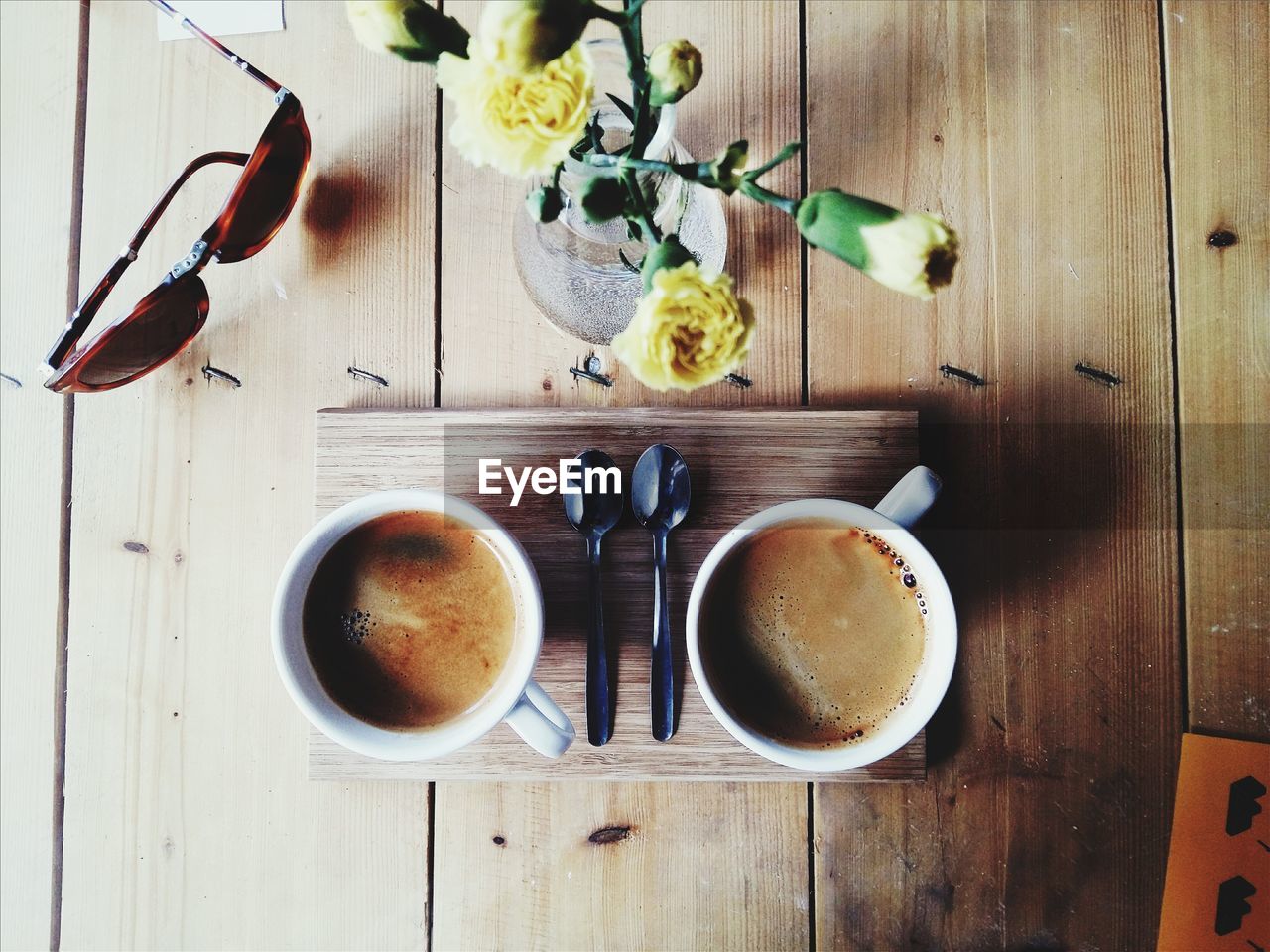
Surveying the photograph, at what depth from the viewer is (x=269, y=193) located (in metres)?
0.77

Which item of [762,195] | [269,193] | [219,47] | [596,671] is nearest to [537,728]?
[596,671]

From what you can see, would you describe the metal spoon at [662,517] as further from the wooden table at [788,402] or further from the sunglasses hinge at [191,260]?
the sunglasses hinge at [191,260]

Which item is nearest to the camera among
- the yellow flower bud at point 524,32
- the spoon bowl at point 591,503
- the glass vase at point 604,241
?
the yellow flower bud at point 524,32

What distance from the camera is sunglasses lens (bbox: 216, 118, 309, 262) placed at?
757 millimetres

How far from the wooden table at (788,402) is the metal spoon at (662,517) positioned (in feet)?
0.26

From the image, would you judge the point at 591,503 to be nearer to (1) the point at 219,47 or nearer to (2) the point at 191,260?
(2) the point at 191,260

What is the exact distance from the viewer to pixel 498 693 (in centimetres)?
68

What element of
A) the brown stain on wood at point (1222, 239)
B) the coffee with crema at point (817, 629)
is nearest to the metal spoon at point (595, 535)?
the coffee with crema at point (817, 629)

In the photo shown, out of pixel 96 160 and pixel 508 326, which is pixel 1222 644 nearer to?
pixel 508 326

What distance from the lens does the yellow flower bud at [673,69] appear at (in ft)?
1.57

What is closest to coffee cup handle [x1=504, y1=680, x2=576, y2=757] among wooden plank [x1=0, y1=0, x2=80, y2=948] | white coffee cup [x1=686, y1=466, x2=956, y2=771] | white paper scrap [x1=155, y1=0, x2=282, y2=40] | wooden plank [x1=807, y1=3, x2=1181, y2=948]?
white coffee cup [x1=686, y1=466, x2=956, y2=771]

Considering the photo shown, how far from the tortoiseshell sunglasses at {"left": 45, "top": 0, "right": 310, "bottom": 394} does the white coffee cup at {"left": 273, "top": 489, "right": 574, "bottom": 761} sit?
0.87ft

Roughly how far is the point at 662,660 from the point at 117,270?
0.59 m

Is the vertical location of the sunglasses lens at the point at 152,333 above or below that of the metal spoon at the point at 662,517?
above
